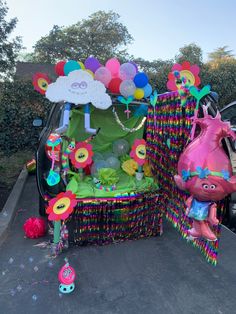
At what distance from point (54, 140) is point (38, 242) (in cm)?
143

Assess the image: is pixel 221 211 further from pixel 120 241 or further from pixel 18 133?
pixel 18 133

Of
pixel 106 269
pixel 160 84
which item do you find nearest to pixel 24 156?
pixel 160 84

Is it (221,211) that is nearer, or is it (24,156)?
(221,211)

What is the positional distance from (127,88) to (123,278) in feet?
7.00

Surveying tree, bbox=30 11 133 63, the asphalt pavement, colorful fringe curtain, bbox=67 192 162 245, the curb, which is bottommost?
the asphalt pavement

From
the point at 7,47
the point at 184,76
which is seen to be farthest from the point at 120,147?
the point at 7,47

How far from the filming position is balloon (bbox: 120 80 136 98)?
3.48m

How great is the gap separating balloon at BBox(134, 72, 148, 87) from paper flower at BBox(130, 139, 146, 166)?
0.70 m

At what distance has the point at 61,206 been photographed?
325cm

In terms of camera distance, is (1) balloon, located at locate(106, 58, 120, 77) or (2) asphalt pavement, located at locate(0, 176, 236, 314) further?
(1) balloon, located at locate(106, 58, 120, 77)

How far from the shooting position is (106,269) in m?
3.20

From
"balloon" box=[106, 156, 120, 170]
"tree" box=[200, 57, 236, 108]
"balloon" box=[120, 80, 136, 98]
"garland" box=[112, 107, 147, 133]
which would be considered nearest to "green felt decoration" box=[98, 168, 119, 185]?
"balloon" box=[106, 156, 120, 170]

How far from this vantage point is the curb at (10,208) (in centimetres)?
402

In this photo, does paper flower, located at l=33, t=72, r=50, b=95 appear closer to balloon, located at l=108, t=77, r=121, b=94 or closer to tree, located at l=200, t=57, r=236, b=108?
balloon, located at l=108, t=77, r=121, b=94
